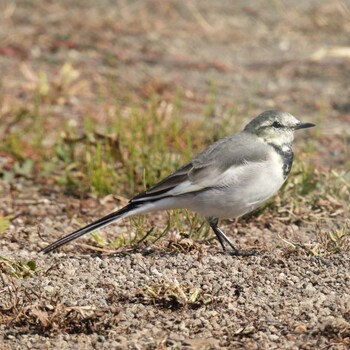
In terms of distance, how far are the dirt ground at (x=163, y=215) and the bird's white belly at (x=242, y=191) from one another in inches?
10.3

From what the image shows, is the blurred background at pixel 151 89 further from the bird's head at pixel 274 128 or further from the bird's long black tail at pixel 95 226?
the bird's long black tail at pixel 95 226

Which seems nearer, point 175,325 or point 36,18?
point 175,325

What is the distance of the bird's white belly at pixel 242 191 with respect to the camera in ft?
19.0

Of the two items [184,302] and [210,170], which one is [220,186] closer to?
[210,170]

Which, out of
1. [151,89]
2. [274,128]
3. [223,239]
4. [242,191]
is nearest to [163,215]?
[223,239]

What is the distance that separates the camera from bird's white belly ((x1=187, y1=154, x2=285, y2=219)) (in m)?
5.79

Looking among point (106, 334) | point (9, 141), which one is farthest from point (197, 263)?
point (9, 141)

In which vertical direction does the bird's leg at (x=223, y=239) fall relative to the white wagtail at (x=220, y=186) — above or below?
below

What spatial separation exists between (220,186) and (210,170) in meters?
0.13

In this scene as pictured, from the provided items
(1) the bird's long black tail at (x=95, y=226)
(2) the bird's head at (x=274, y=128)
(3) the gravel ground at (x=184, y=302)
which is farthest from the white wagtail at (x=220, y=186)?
(3) the gravel ground at (x=184, y=302)

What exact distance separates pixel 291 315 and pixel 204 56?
7.00m

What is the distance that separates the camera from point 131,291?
5164 mm

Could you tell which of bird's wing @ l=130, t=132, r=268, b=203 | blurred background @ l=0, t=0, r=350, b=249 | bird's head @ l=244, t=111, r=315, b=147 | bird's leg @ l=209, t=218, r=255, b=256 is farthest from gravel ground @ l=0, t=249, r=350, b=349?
blurred background @ l=0, t=0, r=350, b=249

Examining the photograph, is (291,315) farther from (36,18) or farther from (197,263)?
(36,18)
